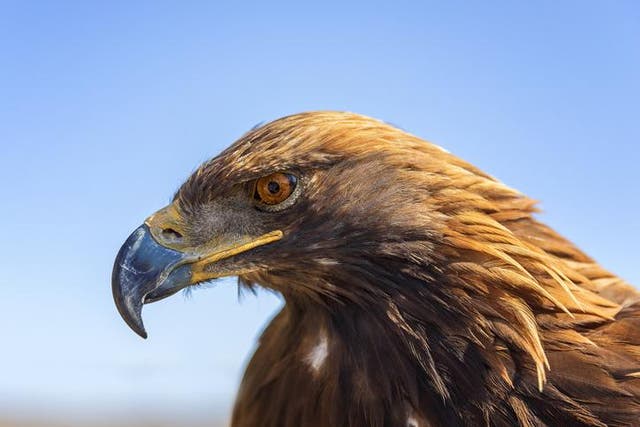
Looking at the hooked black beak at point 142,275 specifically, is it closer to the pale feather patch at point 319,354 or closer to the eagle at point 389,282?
the eagle at point 389,282

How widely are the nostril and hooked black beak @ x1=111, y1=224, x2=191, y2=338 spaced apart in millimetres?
61

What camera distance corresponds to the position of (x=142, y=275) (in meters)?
3.89

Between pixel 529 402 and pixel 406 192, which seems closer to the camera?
pixel 529 402

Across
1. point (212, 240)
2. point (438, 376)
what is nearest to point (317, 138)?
point (212, 240)

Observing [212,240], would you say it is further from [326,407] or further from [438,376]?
[438,376]

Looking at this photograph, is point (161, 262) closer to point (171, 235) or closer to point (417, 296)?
point (171, 235)

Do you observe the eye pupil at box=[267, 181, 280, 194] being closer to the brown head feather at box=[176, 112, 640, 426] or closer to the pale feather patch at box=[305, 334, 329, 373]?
the brown head feather at box=[176, 112, 640, 426]

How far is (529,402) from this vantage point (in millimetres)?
3453

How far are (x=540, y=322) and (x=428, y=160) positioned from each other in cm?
90

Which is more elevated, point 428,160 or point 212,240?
point 428,160

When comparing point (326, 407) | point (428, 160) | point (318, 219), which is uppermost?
point (428, 160)

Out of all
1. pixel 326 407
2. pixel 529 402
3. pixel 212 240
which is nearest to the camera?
pixel 529 402

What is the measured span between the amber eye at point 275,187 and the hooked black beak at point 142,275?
478mm

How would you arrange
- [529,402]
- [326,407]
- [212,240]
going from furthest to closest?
[212,240], [326,407], [529,402]
